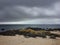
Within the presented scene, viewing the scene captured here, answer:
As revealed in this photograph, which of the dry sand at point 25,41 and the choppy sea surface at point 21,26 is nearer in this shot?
the dry sand at point 25,41

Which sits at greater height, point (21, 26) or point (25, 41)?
point (21, 26)

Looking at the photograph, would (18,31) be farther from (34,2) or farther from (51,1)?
(51,1)

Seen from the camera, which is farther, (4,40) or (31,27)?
(31,27)

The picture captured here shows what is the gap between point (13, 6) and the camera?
3549 millimetres

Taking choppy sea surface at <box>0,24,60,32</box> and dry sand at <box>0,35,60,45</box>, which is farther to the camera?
choppy sea surface at <box>0,24,60,32</box>

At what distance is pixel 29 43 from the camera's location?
3311mm

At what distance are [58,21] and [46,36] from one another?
45 cm

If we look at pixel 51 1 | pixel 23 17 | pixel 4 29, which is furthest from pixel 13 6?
pixel 51 1

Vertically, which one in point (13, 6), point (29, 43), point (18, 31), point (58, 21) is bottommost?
point (29, 43)

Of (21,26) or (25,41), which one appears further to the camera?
(21,26)

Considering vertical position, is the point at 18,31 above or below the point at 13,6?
below

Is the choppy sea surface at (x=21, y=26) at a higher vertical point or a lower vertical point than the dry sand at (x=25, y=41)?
higher

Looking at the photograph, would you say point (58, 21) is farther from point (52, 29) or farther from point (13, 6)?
point (13, 6)

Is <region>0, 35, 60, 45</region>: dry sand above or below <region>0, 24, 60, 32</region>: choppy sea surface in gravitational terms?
below
